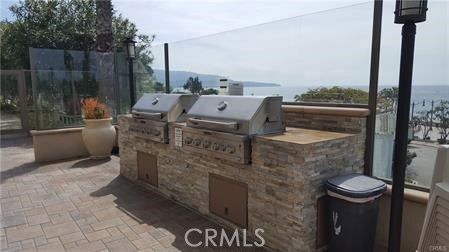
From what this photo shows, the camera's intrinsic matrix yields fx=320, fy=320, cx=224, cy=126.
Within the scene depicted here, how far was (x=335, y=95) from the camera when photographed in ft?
10.9

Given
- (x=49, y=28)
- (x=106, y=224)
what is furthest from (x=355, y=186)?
(x=49, y=28)

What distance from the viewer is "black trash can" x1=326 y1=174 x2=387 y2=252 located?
243 centimetres

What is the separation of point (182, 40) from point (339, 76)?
10.3 ft

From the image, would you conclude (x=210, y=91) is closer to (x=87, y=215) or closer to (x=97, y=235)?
(x=87, y=215)

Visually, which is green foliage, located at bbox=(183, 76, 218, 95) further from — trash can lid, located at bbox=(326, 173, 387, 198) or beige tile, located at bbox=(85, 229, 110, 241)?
trash can lid, located at bbox=(326, 173, 387, 198)

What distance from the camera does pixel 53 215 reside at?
3650 mm

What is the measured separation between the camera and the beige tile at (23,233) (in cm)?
311

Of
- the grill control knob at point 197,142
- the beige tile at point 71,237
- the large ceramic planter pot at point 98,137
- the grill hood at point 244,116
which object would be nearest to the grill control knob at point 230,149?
the grill hood at point 244,116

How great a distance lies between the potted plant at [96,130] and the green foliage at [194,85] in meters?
1.87

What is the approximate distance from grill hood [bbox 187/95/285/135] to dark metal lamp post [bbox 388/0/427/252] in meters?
1.08

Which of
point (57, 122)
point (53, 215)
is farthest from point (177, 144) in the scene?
point (57, 122)

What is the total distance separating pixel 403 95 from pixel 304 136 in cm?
87

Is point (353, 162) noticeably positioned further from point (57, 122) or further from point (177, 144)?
point (57, 122)

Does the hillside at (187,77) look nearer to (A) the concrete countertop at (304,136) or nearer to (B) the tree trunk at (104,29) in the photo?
(A) the concrete countertop at (304,136)
